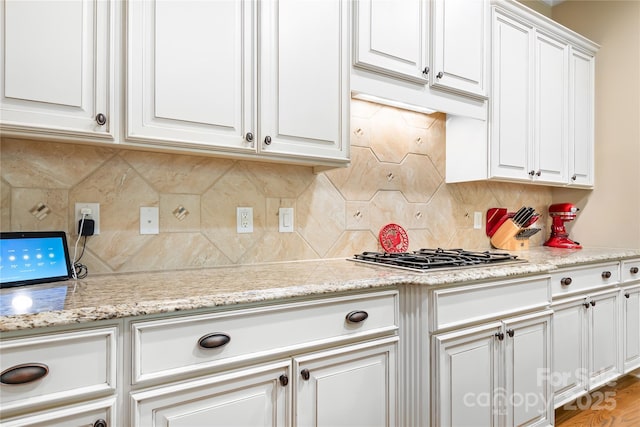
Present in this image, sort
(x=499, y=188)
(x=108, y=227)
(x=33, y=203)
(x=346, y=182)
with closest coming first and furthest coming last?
(x=33, y=203) < (x=108, y=227) < (x=346, y=182) < (x=499, y=188)

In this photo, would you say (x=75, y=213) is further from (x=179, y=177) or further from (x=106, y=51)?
(x=106, y=51)

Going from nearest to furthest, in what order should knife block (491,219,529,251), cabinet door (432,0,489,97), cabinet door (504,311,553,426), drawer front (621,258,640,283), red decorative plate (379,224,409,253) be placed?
cabinet door (504,311,553,426) → cabinet door (432,0,489,97) → red decorative plate (379,224,409,253) → drawer front (621,258,640,283) → knife block (491,219,529,251)

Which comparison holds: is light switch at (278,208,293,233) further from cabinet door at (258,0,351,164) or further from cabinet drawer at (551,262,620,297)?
cabinet drawer at (551,262,620,297)

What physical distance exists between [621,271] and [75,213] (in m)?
3.10

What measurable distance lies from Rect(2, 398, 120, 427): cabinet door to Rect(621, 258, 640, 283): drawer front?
9.77 feet

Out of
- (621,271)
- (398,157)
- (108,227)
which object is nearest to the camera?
(108,227)

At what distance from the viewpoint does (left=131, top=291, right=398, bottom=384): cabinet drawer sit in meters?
1.08

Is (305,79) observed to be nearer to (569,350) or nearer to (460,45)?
(460,45)

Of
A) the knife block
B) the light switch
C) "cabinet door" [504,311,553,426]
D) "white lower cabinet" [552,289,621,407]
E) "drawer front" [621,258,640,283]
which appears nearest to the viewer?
"cabinet door" [504,311,553,426]

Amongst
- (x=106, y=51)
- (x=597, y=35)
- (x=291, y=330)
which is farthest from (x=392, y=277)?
(x=597, y=35)

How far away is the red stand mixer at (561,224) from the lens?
10.1 feet

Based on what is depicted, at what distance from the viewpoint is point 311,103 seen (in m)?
1.71

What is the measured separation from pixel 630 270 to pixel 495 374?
1.61 meters

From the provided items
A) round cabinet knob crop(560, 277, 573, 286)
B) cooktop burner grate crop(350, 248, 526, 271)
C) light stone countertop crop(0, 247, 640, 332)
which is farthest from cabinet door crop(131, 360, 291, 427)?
round cabinet knob crop(560, 277, 573, 286)
